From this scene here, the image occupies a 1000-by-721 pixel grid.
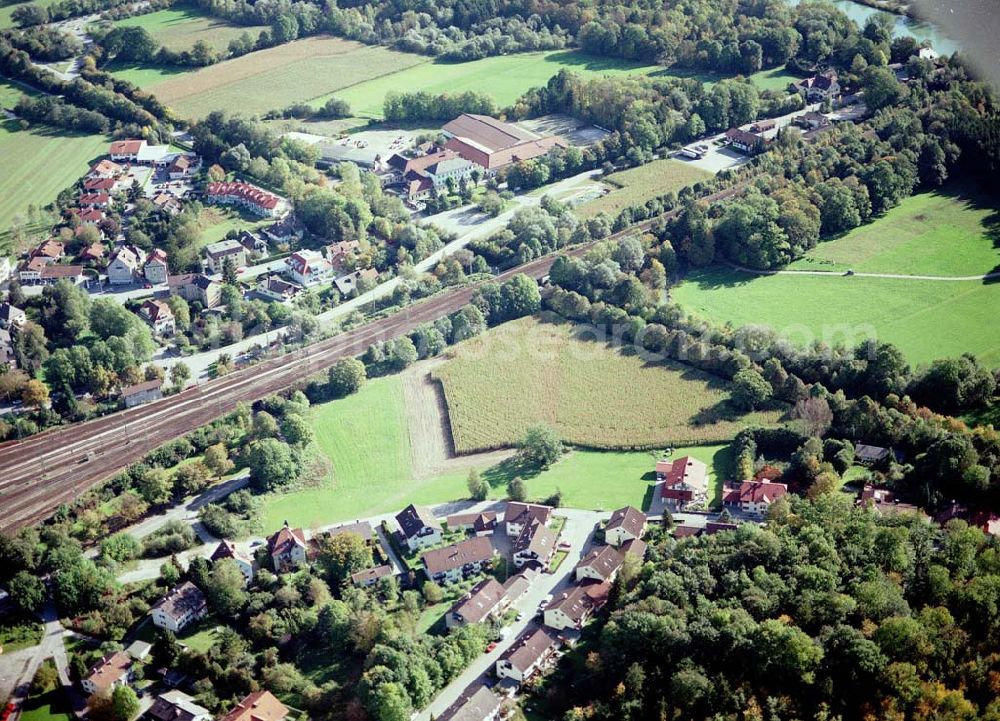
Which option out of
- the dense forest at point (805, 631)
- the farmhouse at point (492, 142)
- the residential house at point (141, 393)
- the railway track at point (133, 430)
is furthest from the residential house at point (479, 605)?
the farmhouse at point (492, 142)

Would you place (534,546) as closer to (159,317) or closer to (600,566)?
(600,566)

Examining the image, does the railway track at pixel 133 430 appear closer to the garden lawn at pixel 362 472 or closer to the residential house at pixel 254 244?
the garden lawn at pixel 362 472

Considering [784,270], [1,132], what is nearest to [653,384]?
[784,270]

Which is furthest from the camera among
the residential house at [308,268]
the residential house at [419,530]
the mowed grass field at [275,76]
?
the mowed grass field at [275,76]

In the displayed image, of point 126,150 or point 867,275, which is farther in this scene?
point 126,150

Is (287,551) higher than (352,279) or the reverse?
the reverse

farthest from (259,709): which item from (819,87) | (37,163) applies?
(819,87)
